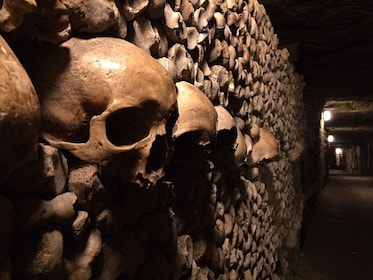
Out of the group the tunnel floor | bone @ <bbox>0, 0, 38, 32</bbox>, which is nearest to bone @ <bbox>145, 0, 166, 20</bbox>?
bone @ <bbox>0, 0, 38, 32</bbox>

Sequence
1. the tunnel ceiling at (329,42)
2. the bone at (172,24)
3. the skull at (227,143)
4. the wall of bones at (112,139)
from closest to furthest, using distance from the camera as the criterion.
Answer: the wall of bones at (112,139) → the bone at (172,24) → the skull at (227,143) → the tunnel ceiling at (329,42)

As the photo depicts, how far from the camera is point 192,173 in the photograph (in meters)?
1.22

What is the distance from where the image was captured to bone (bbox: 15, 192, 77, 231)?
58 cm

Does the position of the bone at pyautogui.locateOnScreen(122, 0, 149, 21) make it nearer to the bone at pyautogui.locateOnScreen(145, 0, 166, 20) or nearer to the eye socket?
the bone at pyautogui.locateOnScreen(145, 0, 166, 20)

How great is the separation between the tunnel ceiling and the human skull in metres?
2.45

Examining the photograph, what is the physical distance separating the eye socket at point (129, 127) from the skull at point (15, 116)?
228mm

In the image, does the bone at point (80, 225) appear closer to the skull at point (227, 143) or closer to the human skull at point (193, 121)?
the human skull at point (193, 121)

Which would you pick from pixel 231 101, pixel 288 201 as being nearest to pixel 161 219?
pixel 231 101

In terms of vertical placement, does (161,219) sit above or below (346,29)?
below

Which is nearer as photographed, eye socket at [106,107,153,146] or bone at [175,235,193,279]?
eye socket at [106,107,153,146]

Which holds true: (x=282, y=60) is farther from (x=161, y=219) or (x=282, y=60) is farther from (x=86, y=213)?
(x=86, y=213)

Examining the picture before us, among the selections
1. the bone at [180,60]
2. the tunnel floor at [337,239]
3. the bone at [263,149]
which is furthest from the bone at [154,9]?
the tunnel floor at [337,239]

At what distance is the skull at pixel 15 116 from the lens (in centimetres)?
46

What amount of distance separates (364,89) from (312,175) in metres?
1.47
